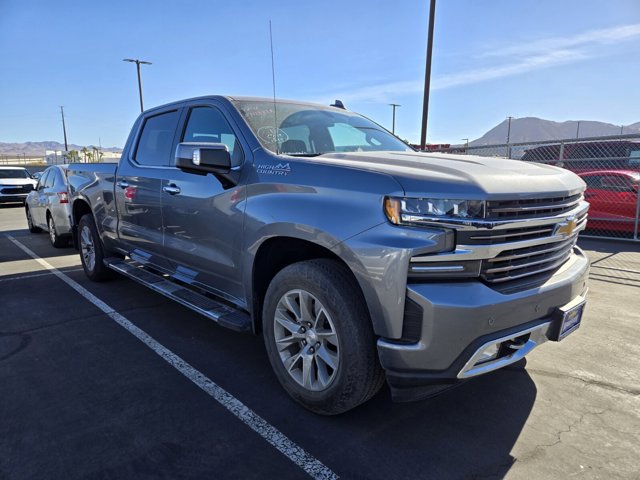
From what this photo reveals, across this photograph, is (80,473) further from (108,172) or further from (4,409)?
(108,172)

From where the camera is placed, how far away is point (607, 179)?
8781 mm

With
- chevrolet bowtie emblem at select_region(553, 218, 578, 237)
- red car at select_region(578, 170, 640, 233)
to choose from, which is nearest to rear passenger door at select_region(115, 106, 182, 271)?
chevrolet bowtie emblem at select_region(553, 218, 578, 237)

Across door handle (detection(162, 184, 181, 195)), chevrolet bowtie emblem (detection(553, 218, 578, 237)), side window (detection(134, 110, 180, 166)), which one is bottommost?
chevrolet bowtie emblem (detection(553, 218, 578, 237))

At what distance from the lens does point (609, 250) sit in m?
7.93

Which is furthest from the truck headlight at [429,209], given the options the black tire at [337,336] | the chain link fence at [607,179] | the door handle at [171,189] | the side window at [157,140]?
the chain link fence at [607,179]

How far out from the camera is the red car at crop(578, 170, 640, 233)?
336 inches

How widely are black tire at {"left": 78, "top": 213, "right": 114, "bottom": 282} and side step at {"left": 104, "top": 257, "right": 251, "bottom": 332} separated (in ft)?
2.16

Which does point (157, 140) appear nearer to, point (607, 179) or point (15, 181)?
point (607, 179)

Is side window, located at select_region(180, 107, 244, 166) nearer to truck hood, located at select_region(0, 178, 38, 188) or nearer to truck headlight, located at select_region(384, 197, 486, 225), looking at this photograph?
truck headlight, located at select_region(384, 197, 486, 225)

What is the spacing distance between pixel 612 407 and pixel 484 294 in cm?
155

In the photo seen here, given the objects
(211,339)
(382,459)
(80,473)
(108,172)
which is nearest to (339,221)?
(382,459)

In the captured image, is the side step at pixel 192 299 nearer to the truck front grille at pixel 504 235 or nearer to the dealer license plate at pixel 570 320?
the truck front grille at pixel 504 235

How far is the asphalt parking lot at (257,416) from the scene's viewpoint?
233 centimetres

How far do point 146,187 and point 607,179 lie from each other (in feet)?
28.3
